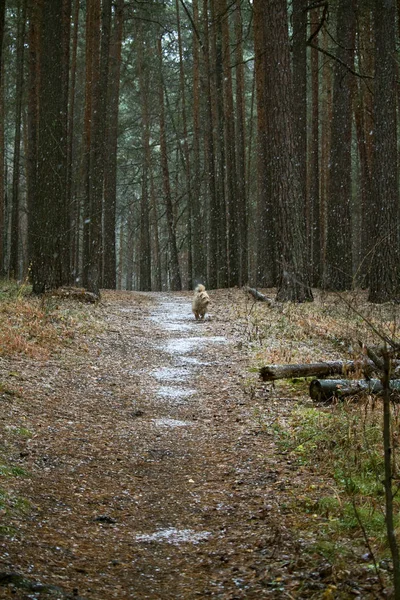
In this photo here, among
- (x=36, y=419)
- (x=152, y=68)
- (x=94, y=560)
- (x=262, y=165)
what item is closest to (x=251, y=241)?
(x=152, y=68)

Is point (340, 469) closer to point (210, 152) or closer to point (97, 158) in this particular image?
point (97, 158)

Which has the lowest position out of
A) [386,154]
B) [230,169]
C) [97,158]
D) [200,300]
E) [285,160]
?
Answer: [200,300]

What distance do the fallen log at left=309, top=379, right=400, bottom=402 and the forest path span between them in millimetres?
440

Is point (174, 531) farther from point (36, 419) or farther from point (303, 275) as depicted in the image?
point (303, 275)

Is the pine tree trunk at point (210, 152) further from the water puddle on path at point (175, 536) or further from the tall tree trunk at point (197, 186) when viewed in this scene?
the water puddle on path at point (175, 536)

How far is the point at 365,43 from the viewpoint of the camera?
20969 millimetres

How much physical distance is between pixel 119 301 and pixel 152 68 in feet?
51.7

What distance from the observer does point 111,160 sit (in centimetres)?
2400

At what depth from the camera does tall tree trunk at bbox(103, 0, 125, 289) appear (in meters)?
23.4

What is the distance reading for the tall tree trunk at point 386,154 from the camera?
14.8 metres

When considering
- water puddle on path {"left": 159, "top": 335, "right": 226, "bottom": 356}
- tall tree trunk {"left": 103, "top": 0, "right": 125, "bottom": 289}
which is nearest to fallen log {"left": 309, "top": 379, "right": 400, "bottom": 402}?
water puddle on path {"left": 159, "top": 335, "right": 226, "bottom": 356}

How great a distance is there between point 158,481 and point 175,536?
106 cm

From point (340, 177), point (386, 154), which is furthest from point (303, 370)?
point (340, 177)

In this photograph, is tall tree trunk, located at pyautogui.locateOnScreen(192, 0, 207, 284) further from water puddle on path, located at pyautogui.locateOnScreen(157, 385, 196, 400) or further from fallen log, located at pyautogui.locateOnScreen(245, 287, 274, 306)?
water puddle on path, located at pyautogui.locateOnScreen(157, 385, 196, 400)
